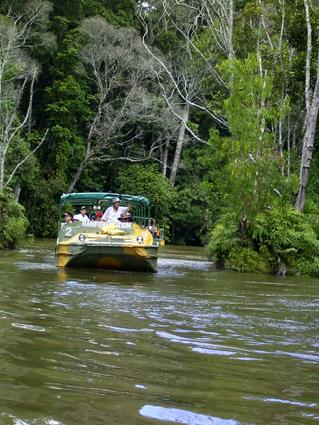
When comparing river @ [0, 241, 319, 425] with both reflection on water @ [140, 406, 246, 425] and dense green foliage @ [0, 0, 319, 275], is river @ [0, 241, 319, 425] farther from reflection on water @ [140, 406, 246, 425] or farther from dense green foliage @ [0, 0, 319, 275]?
Result: dense green foliage @ [0, 0, 319, 275]

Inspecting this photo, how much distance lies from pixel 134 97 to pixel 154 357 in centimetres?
3351

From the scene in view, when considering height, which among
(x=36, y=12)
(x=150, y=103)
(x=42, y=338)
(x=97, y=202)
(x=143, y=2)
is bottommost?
(x=42, y=338)

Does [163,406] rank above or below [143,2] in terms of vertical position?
below

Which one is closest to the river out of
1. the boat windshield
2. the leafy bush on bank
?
the leafy bush on bank

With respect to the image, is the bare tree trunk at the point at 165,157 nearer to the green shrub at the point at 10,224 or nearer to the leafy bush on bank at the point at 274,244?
the green shrub at the point at 10,224

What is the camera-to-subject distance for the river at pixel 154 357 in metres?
3.54

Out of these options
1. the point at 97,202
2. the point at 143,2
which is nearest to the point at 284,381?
the point at 97,202

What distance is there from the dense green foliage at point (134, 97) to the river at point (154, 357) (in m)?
9.50

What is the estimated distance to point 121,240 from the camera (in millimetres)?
13516

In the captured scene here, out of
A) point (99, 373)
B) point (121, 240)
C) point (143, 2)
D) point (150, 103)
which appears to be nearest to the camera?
point (99, 373)

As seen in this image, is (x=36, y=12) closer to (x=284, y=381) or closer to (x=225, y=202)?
(x=225, y=202)

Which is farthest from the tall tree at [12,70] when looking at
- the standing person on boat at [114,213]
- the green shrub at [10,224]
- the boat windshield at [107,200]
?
the standing person on boat at [114,213]

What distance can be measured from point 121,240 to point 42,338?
8.00 meters

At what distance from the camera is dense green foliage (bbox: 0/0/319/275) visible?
2202 centimetres
